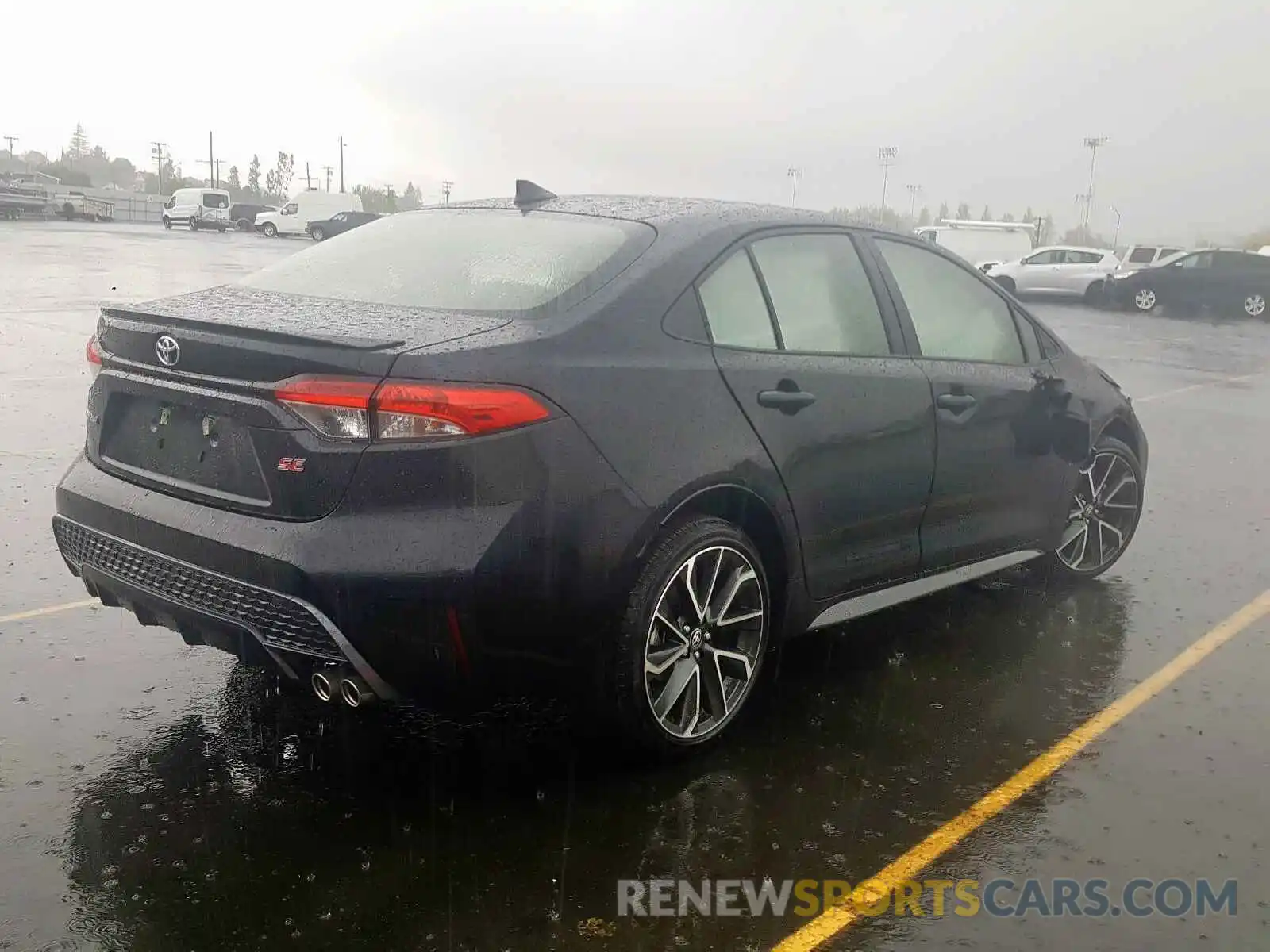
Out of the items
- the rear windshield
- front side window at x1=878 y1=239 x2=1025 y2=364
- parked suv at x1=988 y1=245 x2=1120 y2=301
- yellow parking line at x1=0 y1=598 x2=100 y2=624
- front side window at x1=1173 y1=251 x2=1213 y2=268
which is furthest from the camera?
parked suv at x1=988 y1=245 x2=1120 y2=301

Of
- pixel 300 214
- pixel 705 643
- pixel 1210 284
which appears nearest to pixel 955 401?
pixel 705 643

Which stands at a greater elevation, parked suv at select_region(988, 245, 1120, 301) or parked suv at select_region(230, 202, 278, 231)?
parked suv at select_region(230, 202, 278, 231)

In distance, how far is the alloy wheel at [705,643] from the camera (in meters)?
3.62

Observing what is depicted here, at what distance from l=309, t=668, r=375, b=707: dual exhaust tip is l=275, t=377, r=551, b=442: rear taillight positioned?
60cm

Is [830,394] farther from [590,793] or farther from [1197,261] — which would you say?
[1197,261]

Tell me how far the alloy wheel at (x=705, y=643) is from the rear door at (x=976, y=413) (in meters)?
0.99

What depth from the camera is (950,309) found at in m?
4.85

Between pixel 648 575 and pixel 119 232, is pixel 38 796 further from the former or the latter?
pixel 119 232

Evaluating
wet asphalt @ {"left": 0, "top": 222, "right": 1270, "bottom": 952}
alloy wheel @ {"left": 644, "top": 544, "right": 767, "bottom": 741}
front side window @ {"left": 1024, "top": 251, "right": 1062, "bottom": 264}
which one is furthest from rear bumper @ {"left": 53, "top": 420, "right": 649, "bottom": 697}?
front side window @ {"left": 1024, "top": 251, "right": 1062, "bottom": 264}

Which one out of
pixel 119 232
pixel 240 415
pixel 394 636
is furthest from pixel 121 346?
pixel 119 232

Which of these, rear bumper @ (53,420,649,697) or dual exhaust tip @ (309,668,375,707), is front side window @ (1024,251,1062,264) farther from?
dual exhaust tip @ (309,668,375,707)

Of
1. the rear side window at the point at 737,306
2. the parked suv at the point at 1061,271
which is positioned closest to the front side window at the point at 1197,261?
the parked suv at the point at 1061,271

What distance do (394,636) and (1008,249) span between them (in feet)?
135

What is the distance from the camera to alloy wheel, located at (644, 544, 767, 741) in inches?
142
